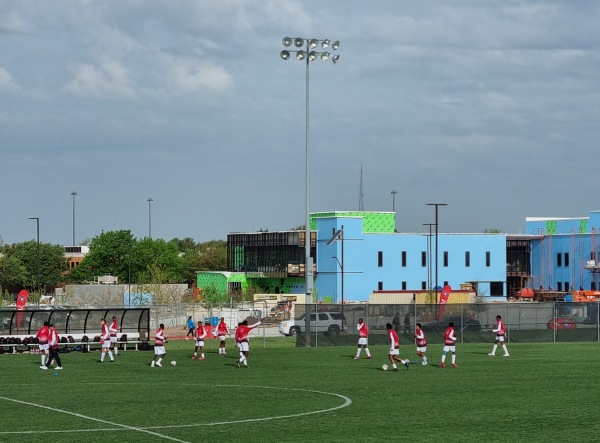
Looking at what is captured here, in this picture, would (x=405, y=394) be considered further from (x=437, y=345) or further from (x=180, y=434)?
(x=437, y=345)

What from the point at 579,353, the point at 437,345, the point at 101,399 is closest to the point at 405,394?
the point at 101,399

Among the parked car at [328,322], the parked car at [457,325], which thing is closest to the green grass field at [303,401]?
the parked car at [328,322]

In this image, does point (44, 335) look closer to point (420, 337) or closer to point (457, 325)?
point (420, 337)

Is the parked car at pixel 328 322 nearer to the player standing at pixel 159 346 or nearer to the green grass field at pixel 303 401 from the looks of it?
the green grass field at pixel 303 401

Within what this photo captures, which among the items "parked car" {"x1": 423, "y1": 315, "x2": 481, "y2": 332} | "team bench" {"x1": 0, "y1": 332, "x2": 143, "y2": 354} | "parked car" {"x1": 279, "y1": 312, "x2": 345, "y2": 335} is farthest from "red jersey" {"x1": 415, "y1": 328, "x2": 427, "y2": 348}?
"team bench" {"x1": 0, "y1": 332, "x2": 143, "y2": 354}

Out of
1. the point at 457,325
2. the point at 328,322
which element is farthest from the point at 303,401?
the point at 457,325

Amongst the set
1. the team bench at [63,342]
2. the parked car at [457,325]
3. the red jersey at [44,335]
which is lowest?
the team bench at [63,342]

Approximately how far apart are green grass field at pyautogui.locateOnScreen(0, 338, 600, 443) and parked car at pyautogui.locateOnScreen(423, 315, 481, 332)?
39.4 ft

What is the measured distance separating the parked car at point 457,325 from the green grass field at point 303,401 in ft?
39.4

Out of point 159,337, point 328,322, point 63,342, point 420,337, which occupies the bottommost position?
point 63,342

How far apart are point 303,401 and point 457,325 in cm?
3247

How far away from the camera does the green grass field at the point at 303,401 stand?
74.4ft

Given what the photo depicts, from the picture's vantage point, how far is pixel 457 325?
60094 mm

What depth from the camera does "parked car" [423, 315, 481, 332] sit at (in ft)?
192
